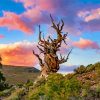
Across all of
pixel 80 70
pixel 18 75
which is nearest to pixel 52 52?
pixel 80 70

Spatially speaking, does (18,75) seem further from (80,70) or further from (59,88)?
(59,88)

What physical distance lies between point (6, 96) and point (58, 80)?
15.2 m

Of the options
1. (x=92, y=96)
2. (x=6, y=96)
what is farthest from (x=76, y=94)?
(x=6, y=96)

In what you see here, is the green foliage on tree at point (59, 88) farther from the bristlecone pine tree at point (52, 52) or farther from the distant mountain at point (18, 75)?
the distant mountain at point (18, 75)

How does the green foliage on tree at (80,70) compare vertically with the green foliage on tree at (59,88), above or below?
above

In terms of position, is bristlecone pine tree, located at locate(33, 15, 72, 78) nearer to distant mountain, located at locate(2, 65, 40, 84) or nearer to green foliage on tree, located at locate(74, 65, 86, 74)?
green foliage on tree, located at locate(74, 65, 86, 74)

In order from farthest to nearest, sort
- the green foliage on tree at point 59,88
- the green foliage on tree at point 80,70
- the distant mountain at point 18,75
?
the distant mountain at point 18,75
the green foliage on tree at point 80,70
the green foliage on tree at point 59,88

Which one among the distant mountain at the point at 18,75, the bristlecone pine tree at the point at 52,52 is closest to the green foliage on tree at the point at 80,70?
the bristlecone pine tree at the point at 52,52

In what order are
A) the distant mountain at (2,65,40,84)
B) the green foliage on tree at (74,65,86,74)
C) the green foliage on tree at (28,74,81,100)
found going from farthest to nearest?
1. the distant mountain at (2,65,40,84)
2. the green foliage on tree at (74,65,86,74)
3. the green foliage on tree at (28,74,81,100)

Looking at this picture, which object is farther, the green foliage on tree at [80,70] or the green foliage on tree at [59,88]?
the green foliage on tree at [80,70]

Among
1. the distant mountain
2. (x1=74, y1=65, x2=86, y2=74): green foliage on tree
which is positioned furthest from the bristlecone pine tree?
the distant mountain

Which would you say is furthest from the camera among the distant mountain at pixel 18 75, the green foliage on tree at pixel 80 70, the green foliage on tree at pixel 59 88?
the distant mountain at pixel 18 75

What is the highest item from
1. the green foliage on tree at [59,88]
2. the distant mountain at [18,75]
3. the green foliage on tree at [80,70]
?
the distant mountain at [18,75]

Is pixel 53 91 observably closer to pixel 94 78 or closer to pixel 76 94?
pixel 76 94
